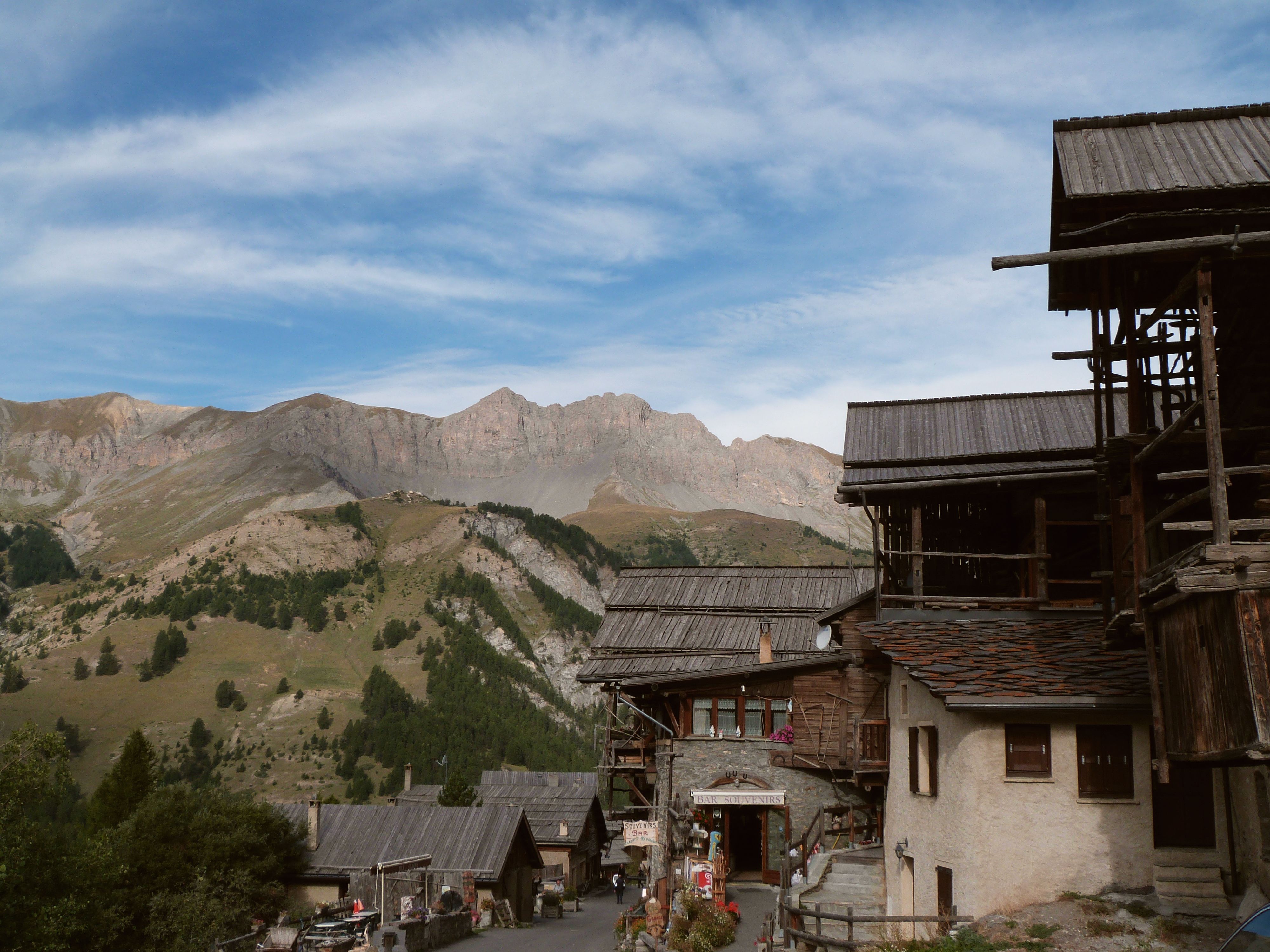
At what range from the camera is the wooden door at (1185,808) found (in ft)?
53.0

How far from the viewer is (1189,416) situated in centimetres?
1402

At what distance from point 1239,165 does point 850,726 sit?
58.3ft

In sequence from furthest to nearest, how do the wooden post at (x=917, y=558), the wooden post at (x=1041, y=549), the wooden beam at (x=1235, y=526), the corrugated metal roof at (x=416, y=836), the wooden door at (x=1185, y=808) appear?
the corrugated metal roof at (x=416, y=836) < the wooden post at (x=917, y=558) < the wooden post at (x=1041, y=549) < the wooden door at (x=1185, y=808) < the wooden beam at (x=1235, y=526)

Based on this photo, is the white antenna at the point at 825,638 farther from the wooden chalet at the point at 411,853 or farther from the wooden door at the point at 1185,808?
the wooden chalet at the point at 411,853

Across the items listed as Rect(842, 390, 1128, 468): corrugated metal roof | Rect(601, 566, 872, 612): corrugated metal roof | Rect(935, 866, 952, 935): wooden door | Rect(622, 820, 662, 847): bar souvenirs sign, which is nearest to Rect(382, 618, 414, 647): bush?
Rect(601, 566, 872, 612): corrugated metal roof

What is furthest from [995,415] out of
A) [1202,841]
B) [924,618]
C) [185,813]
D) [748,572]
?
[185,813]

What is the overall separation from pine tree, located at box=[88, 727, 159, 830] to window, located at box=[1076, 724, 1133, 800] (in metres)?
54.1

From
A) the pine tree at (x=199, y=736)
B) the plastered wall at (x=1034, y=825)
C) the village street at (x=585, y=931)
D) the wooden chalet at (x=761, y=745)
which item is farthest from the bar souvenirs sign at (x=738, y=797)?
the pine tree at (x=199, y=736)

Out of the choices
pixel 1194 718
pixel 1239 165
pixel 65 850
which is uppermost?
pixel 1239 165

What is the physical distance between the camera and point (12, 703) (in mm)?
156000

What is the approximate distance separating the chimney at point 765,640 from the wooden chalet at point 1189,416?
17398 millimetres

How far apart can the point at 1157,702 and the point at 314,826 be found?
142 feet

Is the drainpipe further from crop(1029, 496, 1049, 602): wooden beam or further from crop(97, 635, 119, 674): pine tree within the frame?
crop(97, 635, 119, 674): pine tree

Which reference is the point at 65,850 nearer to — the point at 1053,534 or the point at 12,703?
the point at 1053,534
